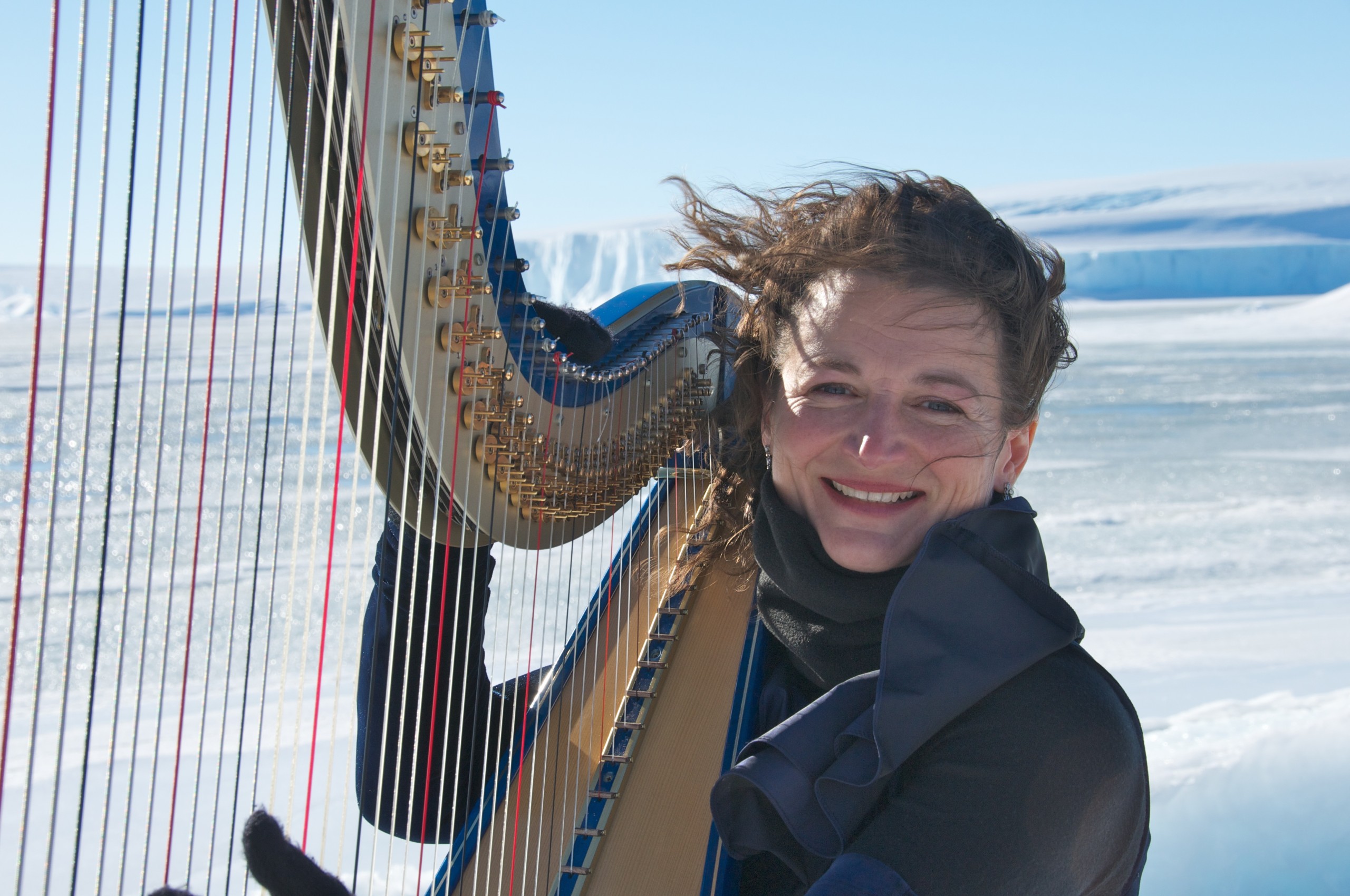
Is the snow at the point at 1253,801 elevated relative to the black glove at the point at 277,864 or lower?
lower

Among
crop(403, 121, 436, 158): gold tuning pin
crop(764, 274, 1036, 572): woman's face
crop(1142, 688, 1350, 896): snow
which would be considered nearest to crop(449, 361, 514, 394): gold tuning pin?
crop(403, 121, 436, 158): gold tuning pin

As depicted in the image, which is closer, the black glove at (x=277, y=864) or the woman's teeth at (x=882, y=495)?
the black glove at (x=277, y=864)

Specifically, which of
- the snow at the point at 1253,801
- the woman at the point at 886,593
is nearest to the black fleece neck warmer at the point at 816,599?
the woman at the point at 886,593

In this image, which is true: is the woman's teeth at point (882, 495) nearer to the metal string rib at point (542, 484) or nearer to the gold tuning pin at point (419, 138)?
the metal string rib at point (542, 484)

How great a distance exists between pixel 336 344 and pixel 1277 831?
258 centimetres

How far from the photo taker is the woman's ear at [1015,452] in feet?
4.36

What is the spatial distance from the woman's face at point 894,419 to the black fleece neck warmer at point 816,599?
2cm

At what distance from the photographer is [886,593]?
121cm

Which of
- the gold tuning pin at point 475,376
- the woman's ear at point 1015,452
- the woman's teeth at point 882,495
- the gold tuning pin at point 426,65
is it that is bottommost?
the woman's teeth at point 882,495

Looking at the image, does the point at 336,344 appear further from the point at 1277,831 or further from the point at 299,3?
the point at 1277,831

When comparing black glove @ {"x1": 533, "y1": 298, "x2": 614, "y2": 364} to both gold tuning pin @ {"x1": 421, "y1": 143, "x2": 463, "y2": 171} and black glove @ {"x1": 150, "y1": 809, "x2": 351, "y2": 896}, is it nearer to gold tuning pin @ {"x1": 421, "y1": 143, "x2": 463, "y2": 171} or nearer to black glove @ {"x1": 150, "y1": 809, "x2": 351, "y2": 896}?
gold tuning pin @ {"x1": 421, "y1": 143, "x2": 463, "y2": 171}

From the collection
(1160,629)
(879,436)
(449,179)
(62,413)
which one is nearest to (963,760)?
(879,436)

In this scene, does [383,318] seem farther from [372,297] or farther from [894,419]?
[894,419]

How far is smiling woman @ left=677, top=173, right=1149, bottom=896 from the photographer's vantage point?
3.26 ft
